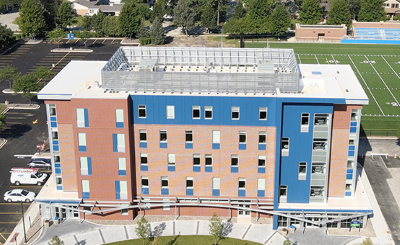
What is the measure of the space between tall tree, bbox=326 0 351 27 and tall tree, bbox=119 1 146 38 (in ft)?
152

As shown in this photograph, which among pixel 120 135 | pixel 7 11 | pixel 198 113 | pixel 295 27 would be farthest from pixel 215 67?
pixel 7 11

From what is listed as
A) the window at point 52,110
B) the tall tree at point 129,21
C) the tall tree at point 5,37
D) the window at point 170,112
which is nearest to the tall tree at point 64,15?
the tall tree at point 5,37

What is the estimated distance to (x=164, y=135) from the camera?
60.2 metres

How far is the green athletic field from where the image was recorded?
90500 millimetres

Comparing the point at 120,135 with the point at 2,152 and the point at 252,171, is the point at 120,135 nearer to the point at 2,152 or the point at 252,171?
the point at 252,171

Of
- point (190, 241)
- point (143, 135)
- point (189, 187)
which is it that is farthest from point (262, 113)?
point (190, 241)

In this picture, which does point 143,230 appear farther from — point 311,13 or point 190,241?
point 311,13

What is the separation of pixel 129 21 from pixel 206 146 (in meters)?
80.8

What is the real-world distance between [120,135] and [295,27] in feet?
293

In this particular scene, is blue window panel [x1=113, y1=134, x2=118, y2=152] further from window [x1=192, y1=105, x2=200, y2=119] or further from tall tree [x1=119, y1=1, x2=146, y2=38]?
tall tree [x1=119, y1=1, x2=146, y2=38]

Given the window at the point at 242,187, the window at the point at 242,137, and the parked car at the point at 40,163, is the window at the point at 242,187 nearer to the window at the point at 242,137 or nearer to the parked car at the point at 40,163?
the window at the point at 242,137

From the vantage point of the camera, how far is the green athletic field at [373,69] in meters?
90.5

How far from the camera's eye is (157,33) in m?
132

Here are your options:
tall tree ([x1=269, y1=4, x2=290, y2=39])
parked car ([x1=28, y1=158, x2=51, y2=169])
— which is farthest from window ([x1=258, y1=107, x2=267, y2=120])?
tall tree ([x1=269, y1=4, x2=290, y2=39])
